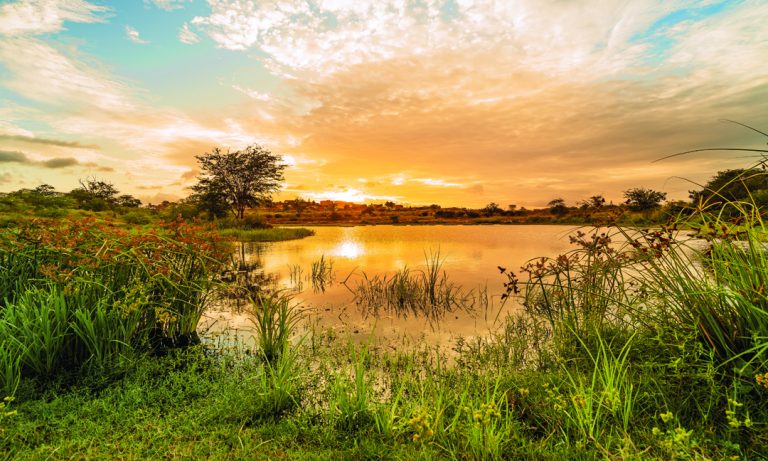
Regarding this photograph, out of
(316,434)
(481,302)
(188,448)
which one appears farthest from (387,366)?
(481,302)

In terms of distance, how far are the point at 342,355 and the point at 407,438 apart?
116 inches

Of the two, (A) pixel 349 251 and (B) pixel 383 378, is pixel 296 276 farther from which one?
(B) pixel 383 378

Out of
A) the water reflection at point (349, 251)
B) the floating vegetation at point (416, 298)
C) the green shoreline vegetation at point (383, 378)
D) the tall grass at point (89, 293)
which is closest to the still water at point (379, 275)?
the water reflection at point (349, 251)

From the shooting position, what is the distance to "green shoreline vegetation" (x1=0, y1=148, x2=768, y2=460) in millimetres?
3057

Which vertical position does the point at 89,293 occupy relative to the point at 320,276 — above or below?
above

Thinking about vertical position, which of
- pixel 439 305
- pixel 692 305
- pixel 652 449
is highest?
pixel 692 305

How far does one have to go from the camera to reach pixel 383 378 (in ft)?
17.0

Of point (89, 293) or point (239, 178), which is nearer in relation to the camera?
point (89, 293)

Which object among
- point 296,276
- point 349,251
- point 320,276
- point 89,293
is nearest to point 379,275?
point 320,276

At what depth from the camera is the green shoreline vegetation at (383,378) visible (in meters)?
3.06

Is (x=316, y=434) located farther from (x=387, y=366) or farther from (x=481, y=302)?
(x=481, y=302)

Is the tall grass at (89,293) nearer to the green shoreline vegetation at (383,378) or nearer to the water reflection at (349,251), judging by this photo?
the green shoreline vegetation at (383,378)

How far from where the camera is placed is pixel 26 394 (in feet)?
13.3

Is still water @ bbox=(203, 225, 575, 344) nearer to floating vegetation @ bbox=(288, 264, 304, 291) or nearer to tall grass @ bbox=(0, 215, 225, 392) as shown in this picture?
floating vegetation @ bbox=(288, 264, 304, 291)
